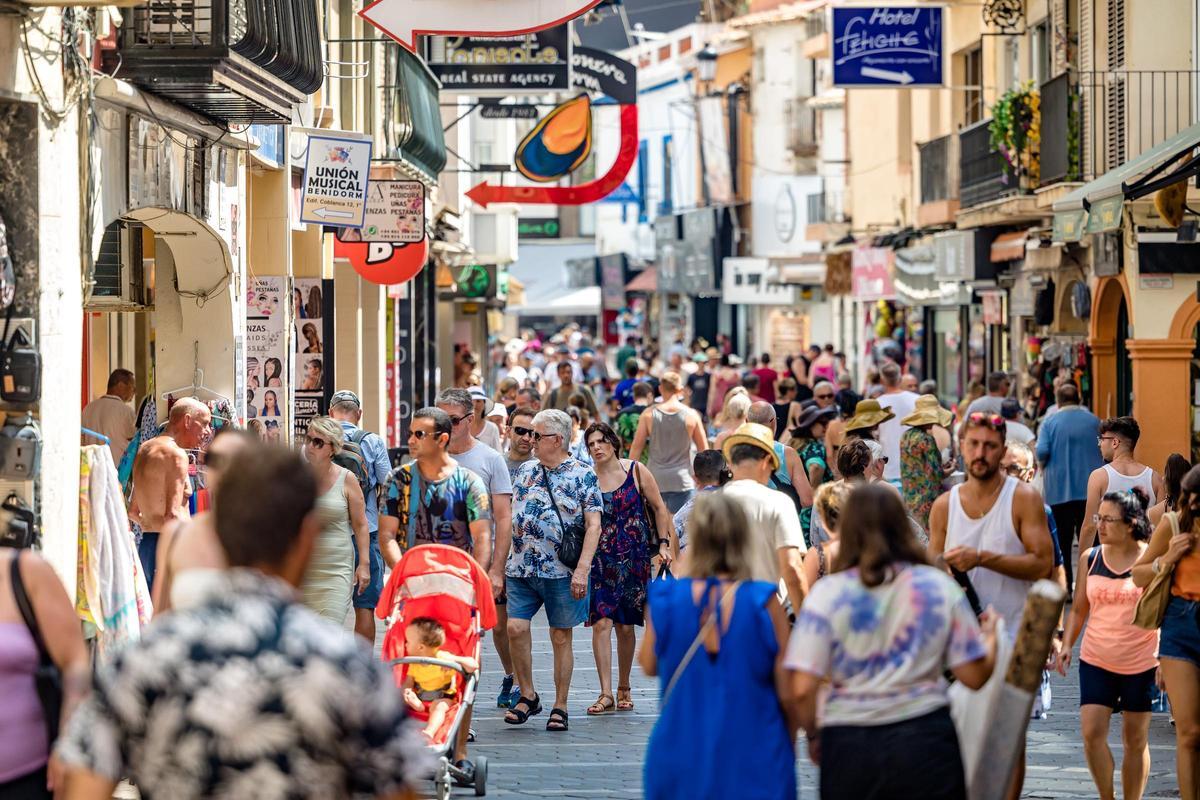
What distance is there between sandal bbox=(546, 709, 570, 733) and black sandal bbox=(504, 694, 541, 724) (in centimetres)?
26

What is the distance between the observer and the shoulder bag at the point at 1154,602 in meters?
7.98

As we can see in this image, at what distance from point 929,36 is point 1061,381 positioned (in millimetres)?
11616

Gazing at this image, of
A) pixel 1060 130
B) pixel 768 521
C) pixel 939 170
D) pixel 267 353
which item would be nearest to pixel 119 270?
pixel 267 353

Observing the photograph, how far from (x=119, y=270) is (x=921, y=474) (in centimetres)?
586

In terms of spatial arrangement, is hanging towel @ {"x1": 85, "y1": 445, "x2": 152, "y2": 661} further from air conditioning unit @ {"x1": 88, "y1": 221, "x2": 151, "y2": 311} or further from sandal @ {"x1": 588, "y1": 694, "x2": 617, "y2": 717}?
air conditioning unit @ {"x1": 88, "y1": 221, "x2": 151, "y2": 311}

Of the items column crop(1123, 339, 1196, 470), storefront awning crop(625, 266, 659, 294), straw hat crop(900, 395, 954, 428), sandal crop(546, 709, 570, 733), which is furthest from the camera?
storefront awning crop(625, 266, 659, 294)

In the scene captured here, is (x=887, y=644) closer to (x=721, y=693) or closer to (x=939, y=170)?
(x=721, y=693)

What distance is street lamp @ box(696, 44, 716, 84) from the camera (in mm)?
55719

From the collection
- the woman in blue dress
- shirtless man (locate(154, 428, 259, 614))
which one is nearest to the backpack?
shirtless man (locate(154, 428, 259, 614))

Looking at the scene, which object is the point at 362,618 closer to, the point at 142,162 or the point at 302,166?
the point at 142,162

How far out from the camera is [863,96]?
3909 cm

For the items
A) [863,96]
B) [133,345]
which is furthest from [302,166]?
[863,96]

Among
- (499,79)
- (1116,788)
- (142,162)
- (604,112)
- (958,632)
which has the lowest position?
(1116,788)

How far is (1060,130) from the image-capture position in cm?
2191
